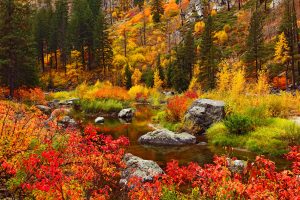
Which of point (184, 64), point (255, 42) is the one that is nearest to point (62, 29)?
point (184, 64)

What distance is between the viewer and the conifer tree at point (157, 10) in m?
Result: 90.2

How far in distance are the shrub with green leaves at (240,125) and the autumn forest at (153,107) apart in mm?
66

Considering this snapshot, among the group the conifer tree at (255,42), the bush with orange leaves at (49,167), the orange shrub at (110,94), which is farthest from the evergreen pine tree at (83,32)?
the bush with orange leaves at (49,167)

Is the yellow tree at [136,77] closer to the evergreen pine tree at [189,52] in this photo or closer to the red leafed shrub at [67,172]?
the evergreen pine tree at [189,52]

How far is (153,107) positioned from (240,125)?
19.4 metres

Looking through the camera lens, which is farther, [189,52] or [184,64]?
[184,64]

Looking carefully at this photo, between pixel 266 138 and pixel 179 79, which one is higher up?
pixel 179 79

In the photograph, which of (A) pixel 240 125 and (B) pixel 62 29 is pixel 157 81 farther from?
(A) pixel 240 125

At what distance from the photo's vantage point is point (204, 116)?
71.0ft

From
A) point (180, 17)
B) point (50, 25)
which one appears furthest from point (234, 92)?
point (180, 17)

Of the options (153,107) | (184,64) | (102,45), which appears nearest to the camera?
(153,107)

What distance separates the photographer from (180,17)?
3506 inches

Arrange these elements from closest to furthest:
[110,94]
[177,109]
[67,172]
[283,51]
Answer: [67,172], [177,109], [110,94], [283,51]

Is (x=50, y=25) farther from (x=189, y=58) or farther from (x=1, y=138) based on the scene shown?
(x=1, y=138)
